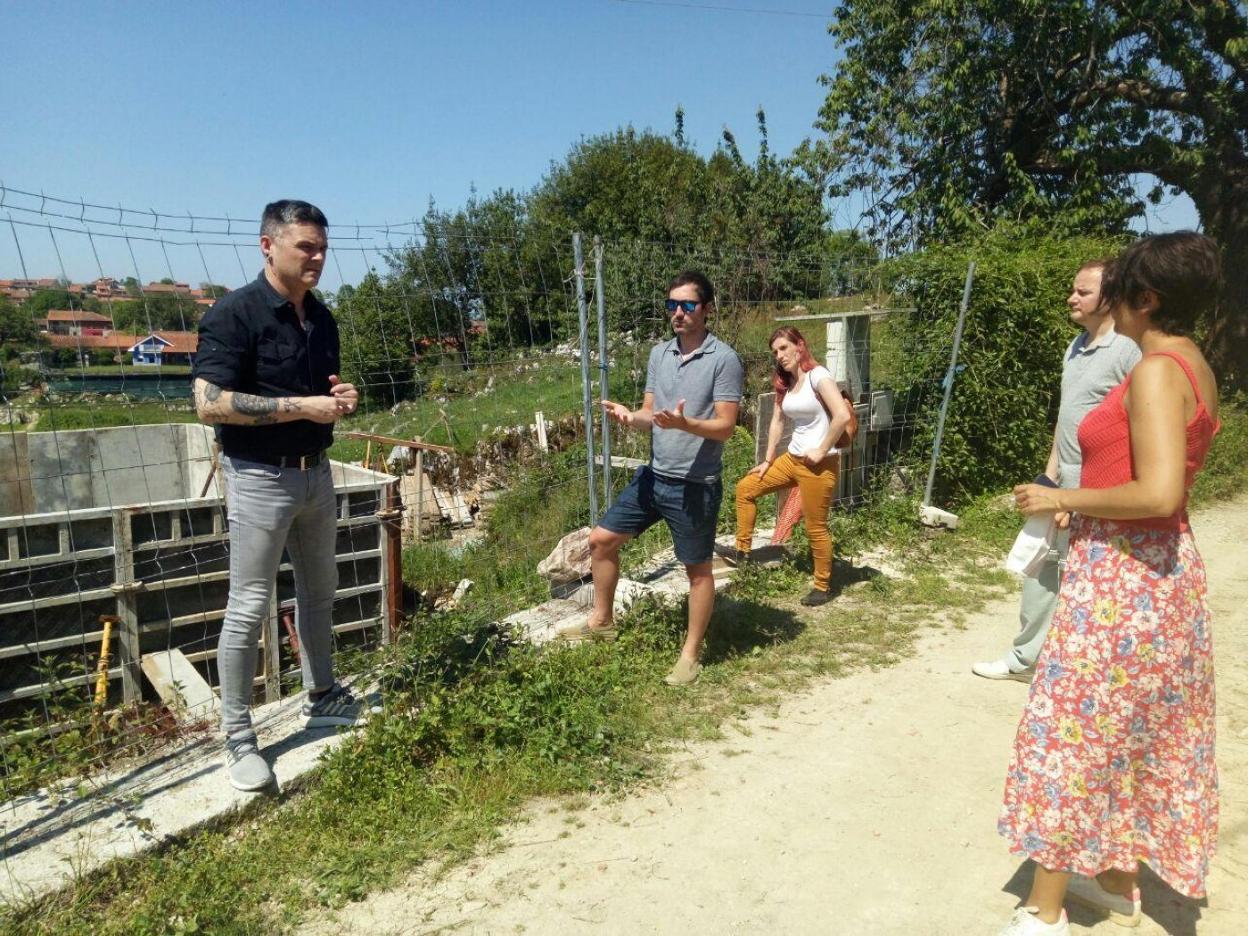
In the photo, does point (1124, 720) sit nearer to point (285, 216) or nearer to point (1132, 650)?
point (1132, 650)

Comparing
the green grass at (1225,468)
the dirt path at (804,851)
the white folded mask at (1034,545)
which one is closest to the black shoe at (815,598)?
the dirt path at (804,851)

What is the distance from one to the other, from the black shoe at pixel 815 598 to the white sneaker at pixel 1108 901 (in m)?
2.90

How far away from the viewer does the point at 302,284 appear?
3254 mm

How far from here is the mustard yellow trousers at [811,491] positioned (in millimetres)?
5504

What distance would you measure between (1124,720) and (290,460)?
2832mm

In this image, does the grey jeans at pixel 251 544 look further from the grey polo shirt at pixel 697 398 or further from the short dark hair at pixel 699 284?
the short dark hair at pixel 699 284

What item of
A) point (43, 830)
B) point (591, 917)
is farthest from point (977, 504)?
point (43, 830)

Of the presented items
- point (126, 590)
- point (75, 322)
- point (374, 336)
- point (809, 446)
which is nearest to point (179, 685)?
point (126, 590)

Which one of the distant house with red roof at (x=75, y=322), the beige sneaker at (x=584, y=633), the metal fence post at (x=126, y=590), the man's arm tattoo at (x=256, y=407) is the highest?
the distant house with red roof at (x=75, y=322)

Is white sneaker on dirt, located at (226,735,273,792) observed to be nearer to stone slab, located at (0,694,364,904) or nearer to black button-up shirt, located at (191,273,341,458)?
stone slab, located at (0,694,364,904)

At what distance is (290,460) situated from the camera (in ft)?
10.6

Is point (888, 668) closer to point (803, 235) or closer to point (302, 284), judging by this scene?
point (302, 284)

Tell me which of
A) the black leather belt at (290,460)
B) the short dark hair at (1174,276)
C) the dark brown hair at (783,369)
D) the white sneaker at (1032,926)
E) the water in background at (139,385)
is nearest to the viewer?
the short dark hair at (1174,276)

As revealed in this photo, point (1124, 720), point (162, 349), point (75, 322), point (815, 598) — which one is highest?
point (75, 322)
